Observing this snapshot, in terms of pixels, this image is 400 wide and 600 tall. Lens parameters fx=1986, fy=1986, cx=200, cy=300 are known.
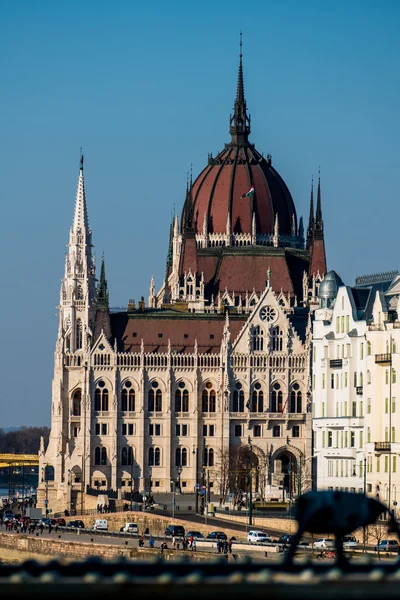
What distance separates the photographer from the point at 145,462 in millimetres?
173625

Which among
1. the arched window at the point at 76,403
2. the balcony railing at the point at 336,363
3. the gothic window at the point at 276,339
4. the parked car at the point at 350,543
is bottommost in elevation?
the parked car at the point at 350,543

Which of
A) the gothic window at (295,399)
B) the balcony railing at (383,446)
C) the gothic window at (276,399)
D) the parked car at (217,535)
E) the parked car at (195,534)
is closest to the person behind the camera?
the balcony railing at (383,446)

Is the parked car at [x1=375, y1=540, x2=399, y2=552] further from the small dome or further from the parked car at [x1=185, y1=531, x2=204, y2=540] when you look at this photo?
the small dome

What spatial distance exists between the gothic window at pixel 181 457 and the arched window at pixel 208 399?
4162 mm

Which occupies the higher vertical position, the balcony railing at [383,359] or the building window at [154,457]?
the balcony railing at [383,359]

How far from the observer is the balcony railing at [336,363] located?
122 metres

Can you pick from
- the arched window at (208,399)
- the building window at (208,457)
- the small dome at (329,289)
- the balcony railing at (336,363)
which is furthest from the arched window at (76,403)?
the balcony railing at (336,363)

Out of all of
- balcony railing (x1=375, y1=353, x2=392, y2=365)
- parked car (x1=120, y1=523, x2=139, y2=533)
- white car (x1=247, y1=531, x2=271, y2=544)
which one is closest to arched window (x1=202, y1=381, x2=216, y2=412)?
parked car (x1=120, y1=523, x2=139, y2=533)

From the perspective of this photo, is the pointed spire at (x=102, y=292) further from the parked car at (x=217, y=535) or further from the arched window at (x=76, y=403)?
the parked car at (x=217, y=535)

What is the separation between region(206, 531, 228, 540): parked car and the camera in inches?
4534

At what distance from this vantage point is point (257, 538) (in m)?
109

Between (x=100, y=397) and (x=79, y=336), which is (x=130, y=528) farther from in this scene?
(x=79, y=336)

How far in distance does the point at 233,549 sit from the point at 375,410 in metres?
13.7

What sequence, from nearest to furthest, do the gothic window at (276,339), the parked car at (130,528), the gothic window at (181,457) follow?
the parked car at (130,528) → the gothic window at (276,339) → the gothic window at (181,457)
